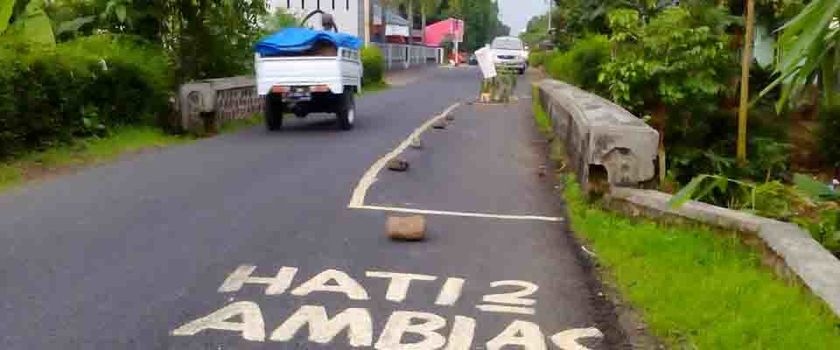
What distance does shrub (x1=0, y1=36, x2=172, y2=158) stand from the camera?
12484 mm

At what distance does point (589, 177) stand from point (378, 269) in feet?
9.58

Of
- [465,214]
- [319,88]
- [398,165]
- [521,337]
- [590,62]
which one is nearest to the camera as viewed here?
[521,337]

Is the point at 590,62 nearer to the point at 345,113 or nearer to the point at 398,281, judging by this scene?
the point at 345,113

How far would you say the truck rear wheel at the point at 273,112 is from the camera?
1744 centimetres

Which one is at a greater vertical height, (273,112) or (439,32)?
(439,32)

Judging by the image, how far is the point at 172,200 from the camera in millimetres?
9461

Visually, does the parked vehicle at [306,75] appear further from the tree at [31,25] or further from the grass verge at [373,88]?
the grass verge at [373,88]

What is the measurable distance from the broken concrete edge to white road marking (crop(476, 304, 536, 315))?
1.57 m

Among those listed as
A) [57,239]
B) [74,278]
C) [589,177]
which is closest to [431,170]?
[589,177]

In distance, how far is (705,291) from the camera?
5.62 metres

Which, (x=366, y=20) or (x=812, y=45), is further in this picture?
(x=366, y=20)

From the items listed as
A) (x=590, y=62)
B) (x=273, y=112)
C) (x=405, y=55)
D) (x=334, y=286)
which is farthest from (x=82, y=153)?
(x=405, y=55)

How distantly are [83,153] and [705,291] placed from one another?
1034 centimetres

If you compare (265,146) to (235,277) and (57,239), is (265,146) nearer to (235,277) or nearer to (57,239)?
(57,239)
